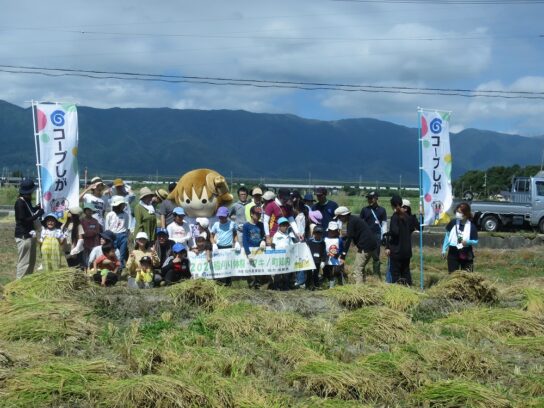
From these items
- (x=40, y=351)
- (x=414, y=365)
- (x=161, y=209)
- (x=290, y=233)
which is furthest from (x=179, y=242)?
(x=414, y=365)

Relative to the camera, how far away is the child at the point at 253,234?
11.8m

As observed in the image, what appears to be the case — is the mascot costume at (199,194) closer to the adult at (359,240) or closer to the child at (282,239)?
the child at (282,239)

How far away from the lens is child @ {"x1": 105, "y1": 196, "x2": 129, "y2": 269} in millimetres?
11953

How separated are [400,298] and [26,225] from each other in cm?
589

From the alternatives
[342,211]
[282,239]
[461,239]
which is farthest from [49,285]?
[461,239]

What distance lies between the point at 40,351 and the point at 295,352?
98.6 inches

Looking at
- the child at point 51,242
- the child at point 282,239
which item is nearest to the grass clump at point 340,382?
the child at point 282,239

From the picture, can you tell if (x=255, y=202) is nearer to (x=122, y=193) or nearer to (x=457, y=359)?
(x=122, y=193)

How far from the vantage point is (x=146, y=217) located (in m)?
12.3

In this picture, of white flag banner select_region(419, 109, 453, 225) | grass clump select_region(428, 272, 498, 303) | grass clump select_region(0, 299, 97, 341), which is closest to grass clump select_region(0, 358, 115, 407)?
grass clump select_region(0, 299, 97, 341)

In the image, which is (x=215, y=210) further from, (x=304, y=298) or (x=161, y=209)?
(x=304, y=298)

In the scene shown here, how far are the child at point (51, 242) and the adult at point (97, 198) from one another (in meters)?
0.83

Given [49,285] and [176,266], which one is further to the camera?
[176,266]

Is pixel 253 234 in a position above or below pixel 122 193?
below
